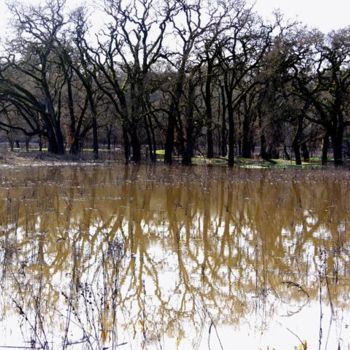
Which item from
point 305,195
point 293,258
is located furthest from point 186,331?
point 305,195

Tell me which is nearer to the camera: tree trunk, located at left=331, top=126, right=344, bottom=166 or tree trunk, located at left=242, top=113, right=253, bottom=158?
tree trunk, located at left=331, top=126, right=344, bottom=166

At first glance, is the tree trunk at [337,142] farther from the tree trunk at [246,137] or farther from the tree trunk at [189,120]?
the tree trunk at [189,120]

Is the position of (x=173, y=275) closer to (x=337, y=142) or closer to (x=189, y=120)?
(x=189, y=120)

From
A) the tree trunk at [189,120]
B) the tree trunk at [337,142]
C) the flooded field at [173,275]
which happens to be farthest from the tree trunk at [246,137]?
the flooded field at [173,275]

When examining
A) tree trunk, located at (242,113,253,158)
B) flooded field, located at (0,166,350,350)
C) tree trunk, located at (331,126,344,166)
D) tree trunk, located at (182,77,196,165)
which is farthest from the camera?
tree trunk, located at (242,113,253,158)

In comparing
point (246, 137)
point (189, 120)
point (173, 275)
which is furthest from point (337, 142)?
point (173, 275)

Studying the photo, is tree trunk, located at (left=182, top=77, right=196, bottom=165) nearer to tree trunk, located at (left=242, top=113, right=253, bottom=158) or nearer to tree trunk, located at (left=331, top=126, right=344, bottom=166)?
tree trunk, located at (left=242, top=113, right=253, bottom=158)

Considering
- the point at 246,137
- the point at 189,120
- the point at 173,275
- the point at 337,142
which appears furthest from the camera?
the point at 246,137

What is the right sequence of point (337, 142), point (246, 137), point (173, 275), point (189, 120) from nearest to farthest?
point (173, 275) → point (189, 120) → point (337, 142) → point (246, 137)

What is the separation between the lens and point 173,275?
27.7ft

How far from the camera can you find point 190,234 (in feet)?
39.4

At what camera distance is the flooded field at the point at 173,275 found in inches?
237

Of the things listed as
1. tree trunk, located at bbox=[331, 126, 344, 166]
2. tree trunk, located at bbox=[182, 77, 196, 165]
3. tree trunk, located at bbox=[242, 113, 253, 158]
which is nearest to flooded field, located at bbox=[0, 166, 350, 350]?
tree trunk, located at bbox=[182, 77, 196, 165]

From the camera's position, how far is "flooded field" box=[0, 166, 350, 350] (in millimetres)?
6023
